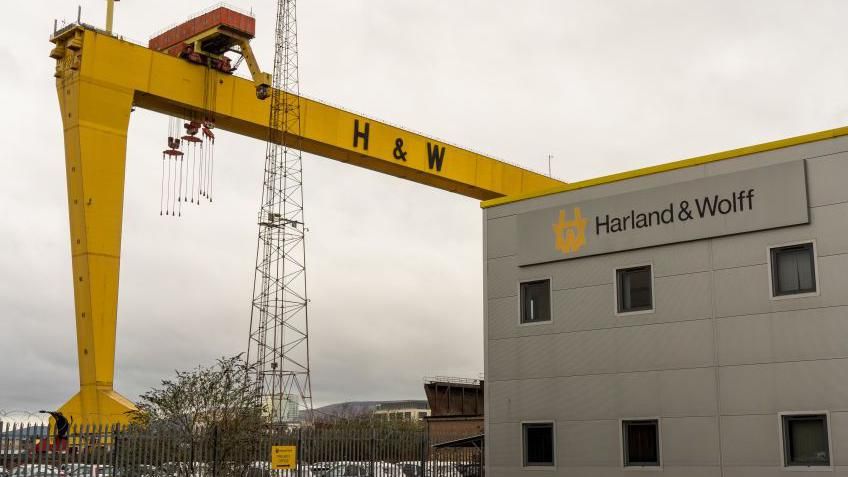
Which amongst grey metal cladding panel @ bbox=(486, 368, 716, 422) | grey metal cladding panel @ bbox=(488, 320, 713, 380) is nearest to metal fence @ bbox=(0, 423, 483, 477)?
grey metal cladding panel @ bbox=(486, 368, 716, 422)

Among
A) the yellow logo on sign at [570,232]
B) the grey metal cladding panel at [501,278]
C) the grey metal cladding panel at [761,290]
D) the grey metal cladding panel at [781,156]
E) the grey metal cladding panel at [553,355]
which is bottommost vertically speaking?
the grey metal cladding panel at [553,355]

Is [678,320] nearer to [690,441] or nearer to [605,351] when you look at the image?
[605,351]

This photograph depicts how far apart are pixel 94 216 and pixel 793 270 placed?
20445 mm

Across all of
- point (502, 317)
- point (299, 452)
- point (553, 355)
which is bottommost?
point (299, 452)

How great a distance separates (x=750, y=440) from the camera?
20891 millimetres

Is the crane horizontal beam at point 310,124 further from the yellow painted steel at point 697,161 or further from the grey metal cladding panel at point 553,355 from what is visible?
the grey metal cladding panel at point 553,355

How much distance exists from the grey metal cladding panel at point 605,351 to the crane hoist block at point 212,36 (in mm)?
14682

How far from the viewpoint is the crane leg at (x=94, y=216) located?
2961cm

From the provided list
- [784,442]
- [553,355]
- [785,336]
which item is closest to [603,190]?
[553,355]

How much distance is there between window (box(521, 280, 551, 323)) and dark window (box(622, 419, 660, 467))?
361 centimetres

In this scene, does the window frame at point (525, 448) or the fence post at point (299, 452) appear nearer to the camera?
the window frame at point (525, 448)

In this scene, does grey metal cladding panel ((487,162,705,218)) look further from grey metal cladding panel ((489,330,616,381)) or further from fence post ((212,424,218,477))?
fence post ((212,424,218,477))

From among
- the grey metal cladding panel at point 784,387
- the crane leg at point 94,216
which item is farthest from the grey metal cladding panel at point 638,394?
the crane leg at point 94,216

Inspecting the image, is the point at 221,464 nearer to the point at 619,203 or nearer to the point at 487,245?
the point at 487,245
